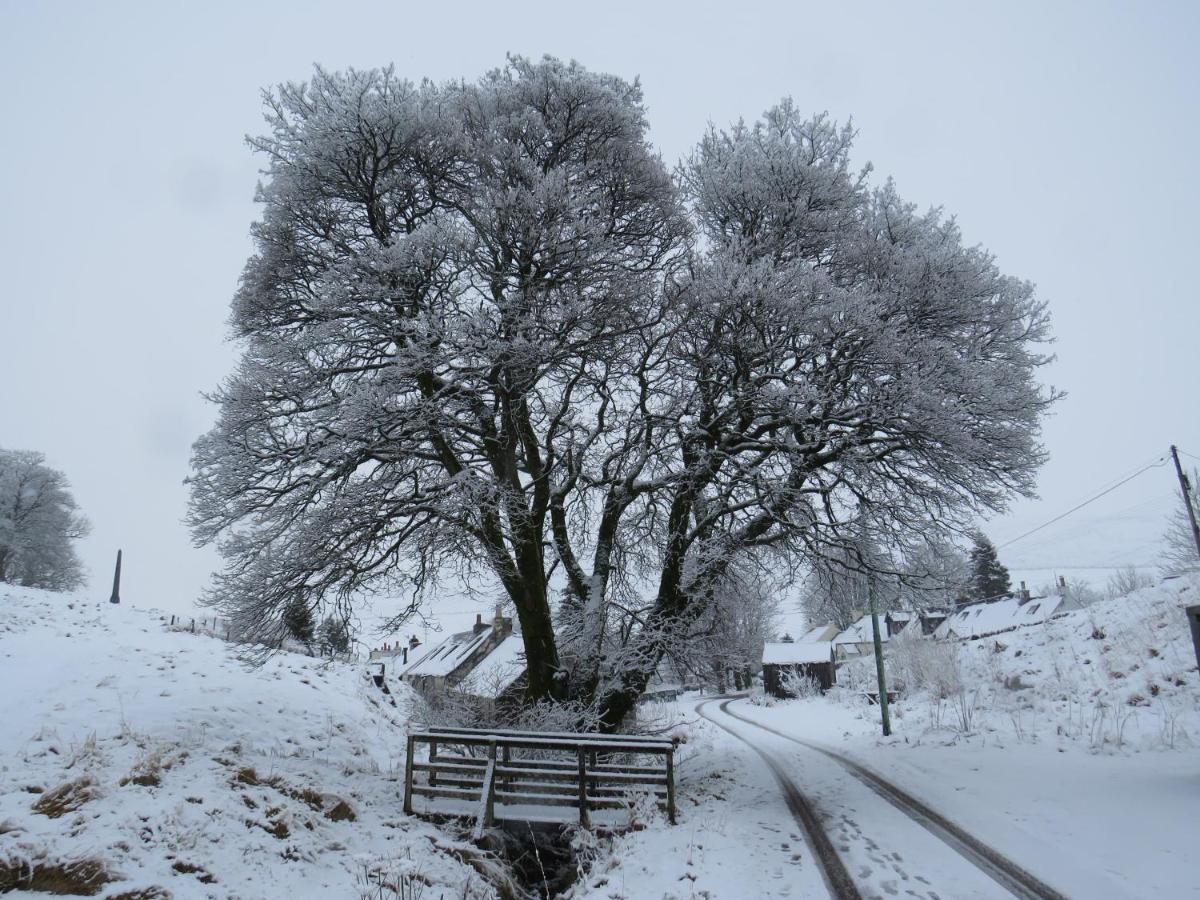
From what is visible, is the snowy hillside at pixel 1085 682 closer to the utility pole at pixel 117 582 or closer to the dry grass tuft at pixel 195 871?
the dry grass tuft at pixel 195 871

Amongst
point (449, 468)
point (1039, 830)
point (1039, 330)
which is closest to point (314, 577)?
point (449, 468)

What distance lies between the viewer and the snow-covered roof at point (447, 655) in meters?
38.2

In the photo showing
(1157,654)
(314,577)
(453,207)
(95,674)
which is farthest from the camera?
(1157,654)

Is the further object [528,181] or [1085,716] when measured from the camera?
[1085,716]

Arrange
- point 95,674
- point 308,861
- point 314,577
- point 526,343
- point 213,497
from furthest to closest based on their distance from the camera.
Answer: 1. point 95,674
2. point 314,577
3. point 213,497
4. point 526,343
5. point 308,861

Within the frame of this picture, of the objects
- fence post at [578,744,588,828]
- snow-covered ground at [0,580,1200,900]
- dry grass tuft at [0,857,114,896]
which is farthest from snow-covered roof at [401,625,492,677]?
dry grass tuft at [0,857,114,896]

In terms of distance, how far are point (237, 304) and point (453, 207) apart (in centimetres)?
380

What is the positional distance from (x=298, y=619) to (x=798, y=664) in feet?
146

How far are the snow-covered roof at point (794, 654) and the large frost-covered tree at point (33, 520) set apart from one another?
47.3 metres

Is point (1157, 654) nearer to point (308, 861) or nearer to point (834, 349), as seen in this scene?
point (834, 349)

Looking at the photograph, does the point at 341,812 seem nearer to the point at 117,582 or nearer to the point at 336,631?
the point at 336,631

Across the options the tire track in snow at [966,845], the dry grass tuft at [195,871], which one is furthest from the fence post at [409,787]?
the tire track in snow at [966,845]

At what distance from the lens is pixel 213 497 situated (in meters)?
9.09

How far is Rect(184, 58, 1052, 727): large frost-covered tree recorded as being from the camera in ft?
28.8
